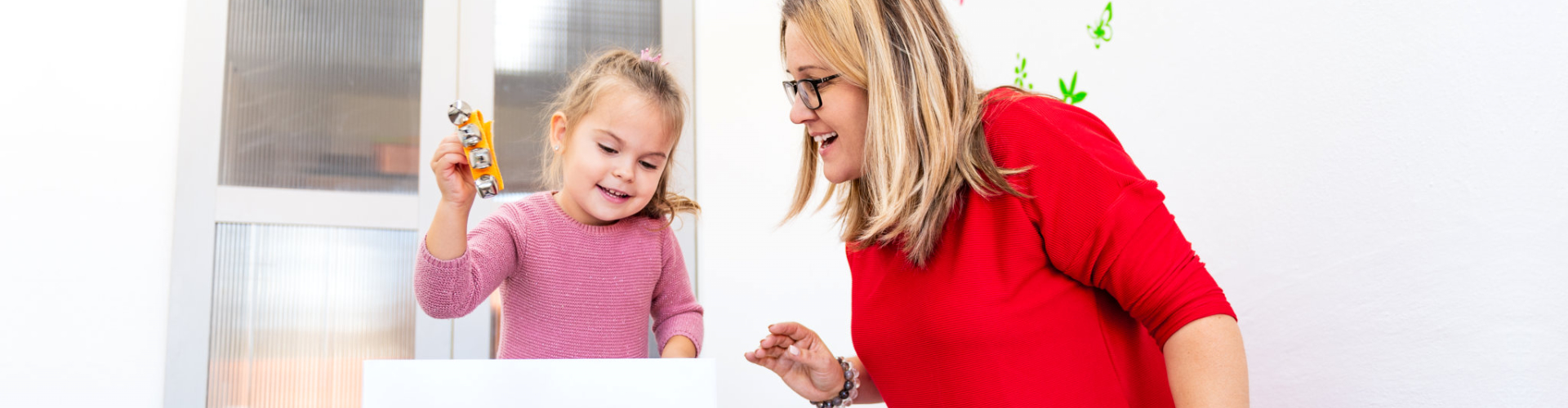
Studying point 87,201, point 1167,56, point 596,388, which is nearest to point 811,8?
point 596,388

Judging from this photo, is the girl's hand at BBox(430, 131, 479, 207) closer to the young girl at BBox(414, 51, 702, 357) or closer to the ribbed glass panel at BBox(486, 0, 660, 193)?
the young girl at BBox(414, 51, 702, 357)

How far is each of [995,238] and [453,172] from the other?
0.54 meters

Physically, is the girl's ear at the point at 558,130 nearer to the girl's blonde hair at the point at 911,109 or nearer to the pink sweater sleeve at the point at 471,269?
the pink sweater sleeve at the point at 471,269

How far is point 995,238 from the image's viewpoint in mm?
906

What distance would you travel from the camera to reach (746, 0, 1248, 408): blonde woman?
799mm

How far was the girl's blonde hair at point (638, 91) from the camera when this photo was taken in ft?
4.27

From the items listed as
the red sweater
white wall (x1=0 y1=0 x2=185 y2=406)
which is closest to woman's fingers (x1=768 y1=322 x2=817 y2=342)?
the red sweater

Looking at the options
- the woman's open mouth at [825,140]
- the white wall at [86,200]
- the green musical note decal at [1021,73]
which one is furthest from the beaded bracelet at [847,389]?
Answer: the white wall at [86,200]

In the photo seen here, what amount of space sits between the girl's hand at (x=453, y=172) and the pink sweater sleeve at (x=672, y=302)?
347 millimetres

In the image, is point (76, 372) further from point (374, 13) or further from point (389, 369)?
point (389, 369)

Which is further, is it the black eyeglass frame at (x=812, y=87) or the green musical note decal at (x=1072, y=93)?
the green musical note decal at (x=1072, y=93)

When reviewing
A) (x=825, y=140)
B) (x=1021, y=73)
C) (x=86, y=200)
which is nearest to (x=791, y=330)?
(x=825, y=140)

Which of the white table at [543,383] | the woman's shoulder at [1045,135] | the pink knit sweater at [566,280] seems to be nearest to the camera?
the white table at [543,383]

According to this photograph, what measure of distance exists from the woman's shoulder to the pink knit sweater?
21.6 inches
